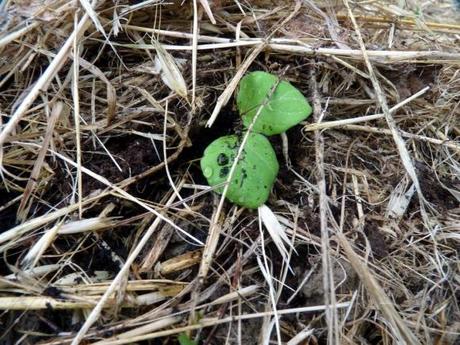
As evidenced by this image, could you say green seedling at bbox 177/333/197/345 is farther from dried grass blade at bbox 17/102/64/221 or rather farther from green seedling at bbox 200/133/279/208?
dried grass blade at bbox 17/102/64/221

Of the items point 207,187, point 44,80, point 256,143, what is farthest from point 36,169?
point 256,143

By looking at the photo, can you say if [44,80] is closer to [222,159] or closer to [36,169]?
[36,169]

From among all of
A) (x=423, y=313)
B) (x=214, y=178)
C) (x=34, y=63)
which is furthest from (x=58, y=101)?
(x=423, y=313)

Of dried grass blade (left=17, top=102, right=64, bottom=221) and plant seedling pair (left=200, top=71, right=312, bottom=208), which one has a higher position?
dried grass blade (left=17, top=102, right=64, bottom=221)

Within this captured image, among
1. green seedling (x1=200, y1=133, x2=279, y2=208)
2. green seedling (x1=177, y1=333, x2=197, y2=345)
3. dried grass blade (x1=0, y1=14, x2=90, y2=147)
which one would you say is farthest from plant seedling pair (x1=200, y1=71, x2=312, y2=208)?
dried grass blade (x1=0, y1=14, x2=90, y2=147)

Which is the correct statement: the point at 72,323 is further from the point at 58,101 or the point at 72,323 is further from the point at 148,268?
the point at 58,101

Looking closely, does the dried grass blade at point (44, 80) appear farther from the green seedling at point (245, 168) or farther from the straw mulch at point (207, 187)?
the green seedling at point (245, 168)

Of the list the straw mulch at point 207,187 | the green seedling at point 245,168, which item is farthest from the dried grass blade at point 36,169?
the green seedling at point 245,168

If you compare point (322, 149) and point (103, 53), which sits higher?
point (103, 53)

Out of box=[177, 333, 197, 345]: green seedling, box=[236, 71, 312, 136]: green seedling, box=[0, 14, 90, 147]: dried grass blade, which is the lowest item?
box=[177, 333, 197, 345]: green seedling
